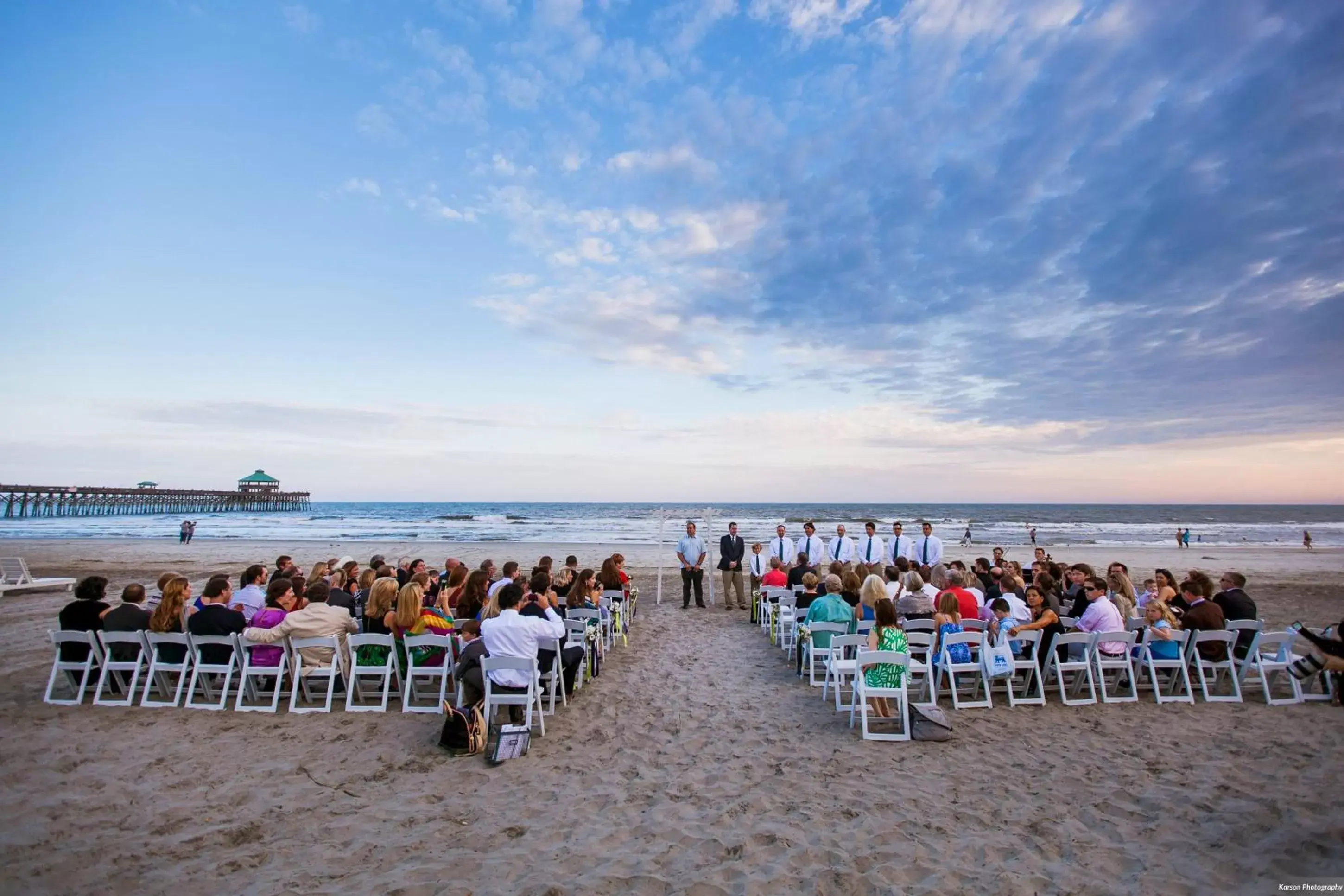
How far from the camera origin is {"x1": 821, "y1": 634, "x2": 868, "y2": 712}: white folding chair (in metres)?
6.27

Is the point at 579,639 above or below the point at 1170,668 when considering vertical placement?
above

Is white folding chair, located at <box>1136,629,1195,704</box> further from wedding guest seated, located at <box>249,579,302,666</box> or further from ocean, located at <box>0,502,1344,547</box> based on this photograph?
wedding guest seated, located at <box>249,579,302,666</box>

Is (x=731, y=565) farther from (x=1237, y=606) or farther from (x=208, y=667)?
(x=208, y=667)

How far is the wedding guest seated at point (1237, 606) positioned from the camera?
700cm

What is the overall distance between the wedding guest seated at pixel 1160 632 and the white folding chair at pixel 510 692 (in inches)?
236

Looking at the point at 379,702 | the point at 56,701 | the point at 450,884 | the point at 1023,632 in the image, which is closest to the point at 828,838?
the point at 450,884

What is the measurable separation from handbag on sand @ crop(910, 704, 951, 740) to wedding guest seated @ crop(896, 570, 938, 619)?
5.22ft

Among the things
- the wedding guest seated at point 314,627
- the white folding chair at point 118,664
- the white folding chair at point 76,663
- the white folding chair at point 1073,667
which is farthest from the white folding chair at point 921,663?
the white folding chair at point 76,663

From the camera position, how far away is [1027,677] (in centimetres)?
677

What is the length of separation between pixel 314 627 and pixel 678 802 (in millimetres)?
3907

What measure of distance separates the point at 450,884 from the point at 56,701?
5.41 metres

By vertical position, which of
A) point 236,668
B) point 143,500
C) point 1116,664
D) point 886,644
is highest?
point 143,500

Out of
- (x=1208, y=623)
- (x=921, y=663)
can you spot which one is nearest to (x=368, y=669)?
(x=921, y=663)

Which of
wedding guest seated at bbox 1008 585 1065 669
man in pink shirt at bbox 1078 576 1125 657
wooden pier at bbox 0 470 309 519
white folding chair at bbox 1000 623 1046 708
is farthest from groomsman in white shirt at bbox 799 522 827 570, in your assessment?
wooden pier at bbox 0 470 309 519
